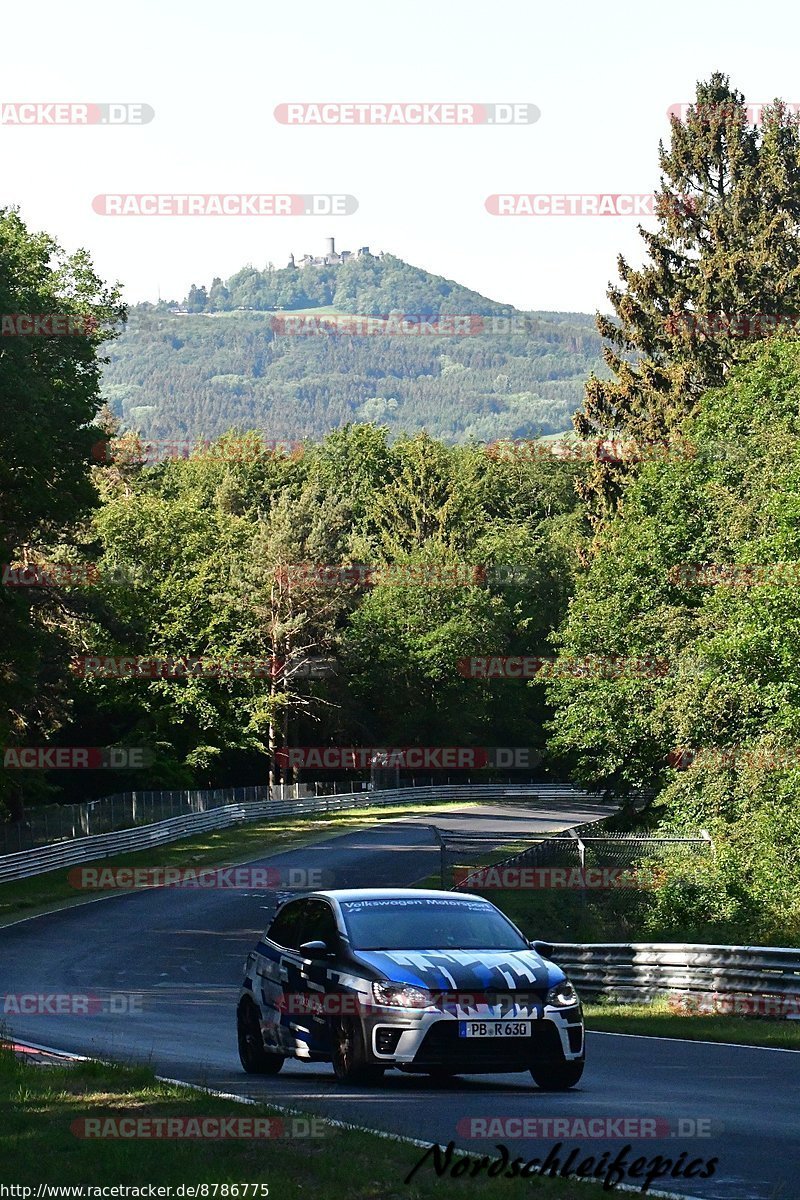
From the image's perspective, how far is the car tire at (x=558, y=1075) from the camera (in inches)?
474

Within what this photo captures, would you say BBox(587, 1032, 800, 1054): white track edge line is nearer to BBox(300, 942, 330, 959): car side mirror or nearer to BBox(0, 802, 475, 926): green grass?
BBox(300, 942, 330, 959): car side mirror

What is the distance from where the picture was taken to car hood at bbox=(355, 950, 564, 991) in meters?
11.8

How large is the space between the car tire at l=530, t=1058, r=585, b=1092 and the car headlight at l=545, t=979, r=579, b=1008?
0.45 m

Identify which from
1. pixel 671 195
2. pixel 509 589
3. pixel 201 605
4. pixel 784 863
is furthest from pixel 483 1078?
pixel 509 589

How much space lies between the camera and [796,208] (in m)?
55.8

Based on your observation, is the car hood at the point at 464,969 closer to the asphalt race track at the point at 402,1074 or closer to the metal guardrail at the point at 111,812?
the asphalt race track at the point at 402,1074

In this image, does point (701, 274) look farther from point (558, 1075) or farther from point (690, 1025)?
point (558, 1075)

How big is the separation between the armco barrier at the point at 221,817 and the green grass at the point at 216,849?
30 centimetres

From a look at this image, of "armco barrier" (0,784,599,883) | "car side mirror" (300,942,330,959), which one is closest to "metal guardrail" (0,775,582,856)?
"armco barrier" (0,784,599,883)

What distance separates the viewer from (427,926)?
12.9 m

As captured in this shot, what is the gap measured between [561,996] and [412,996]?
118 centimetres

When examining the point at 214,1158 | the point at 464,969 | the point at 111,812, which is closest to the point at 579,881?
the point at 464,969

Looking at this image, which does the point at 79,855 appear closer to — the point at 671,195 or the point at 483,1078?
the point at 671,195

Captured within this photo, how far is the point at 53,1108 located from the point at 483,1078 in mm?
4334
